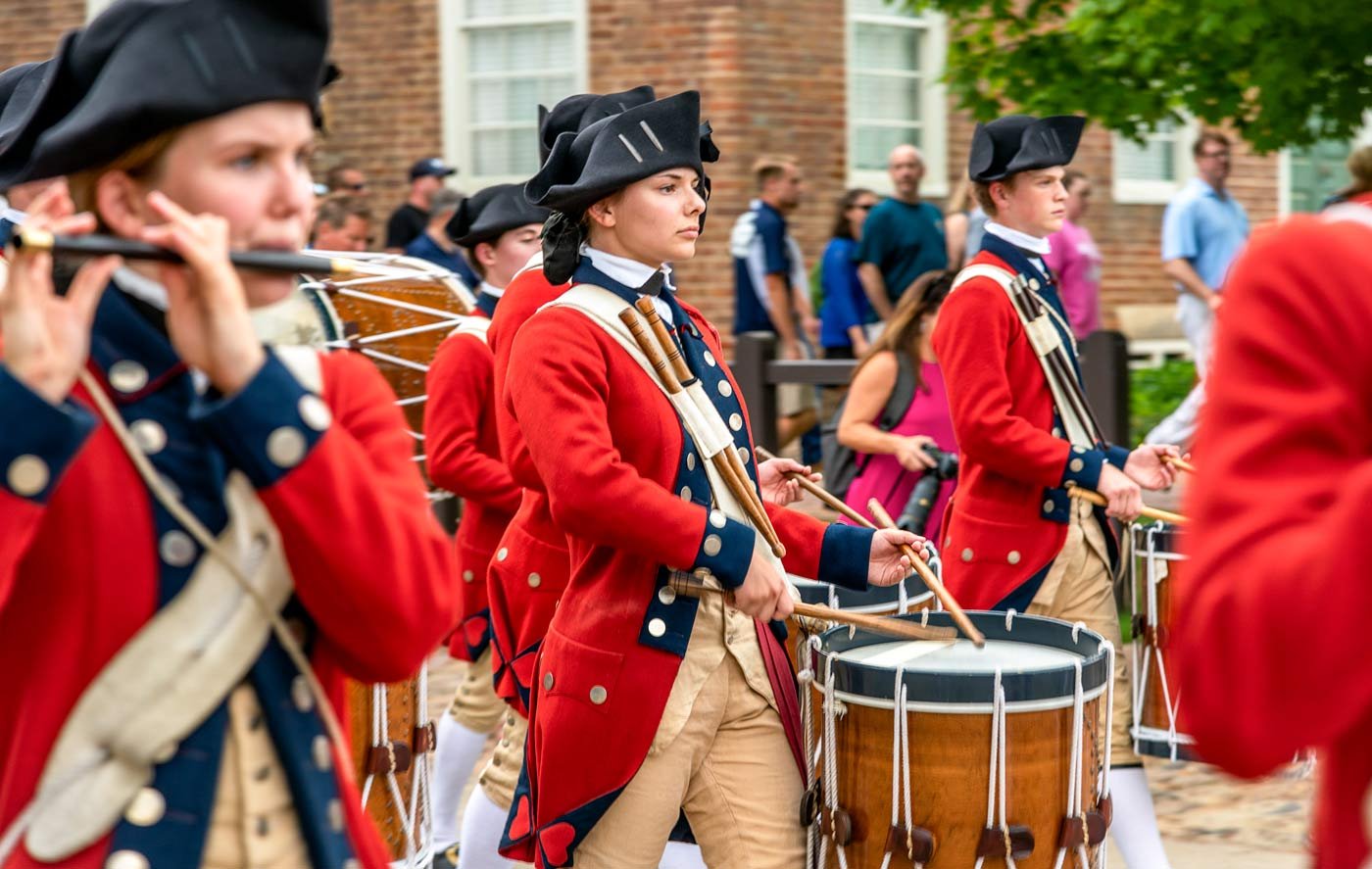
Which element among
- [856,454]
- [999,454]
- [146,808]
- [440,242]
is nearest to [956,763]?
[999,454]

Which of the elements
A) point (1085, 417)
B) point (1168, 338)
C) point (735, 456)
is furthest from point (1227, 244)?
point (735, 456)

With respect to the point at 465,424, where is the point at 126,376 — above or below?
above

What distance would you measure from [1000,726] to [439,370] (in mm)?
2551

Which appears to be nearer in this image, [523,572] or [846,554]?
[846,554]

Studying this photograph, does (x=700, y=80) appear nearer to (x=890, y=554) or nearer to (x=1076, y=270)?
(x=1076, y=270)

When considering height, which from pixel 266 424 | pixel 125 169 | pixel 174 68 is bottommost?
pixel 266 424

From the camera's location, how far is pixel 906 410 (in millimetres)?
6863

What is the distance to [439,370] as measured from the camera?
5.74 metres

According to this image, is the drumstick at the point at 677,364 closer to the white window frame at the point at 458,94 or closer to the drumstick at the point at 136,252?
the drumstick at the point at 136,252

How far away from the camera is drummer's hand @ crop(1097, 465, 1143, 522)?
5.04m

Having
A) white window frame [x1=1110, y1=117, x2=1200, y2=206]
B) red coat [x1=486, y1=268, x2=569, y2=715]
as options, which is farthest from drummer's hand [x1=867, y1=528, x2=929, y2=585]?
white window frame [x1=1110, y1=117, x2=1200, y2=206]

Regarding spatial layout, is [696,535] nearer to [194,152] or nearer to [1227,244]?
[194,152]

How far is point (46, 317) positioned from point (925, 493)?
4970mm

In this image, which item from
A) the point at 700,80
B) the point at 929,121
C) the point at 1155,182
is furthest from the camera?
the point at 1155,182
